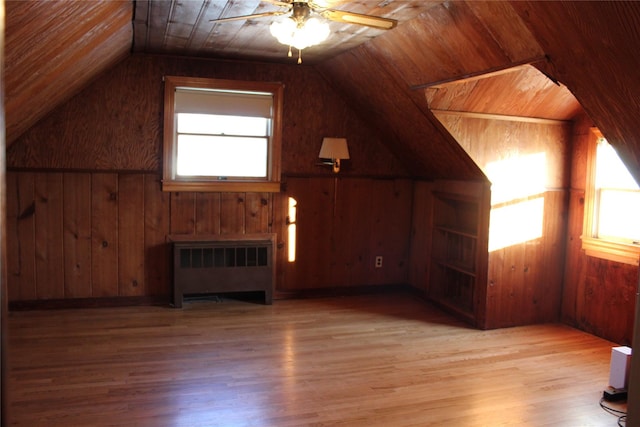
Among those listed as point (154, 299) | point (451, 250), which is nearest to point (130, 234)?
point (154, 299)


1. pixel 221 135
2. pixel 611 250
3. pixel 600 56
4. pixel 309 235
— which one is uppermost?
pixel 600 56

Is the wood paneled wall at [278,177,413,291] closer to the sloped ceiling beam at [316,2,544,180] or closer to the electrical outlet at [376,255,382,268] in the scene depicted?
the electrical outlet at [376,255,382,268]

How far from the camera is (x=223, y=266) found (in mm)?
5086

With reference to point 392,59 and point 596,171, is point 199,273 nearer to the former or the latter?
point 392,59

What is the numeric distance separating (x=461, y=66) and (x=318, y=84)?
6.76ft

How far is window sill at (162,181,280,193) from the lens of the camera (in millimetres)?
5043

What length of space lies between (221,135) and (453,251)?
268 cm

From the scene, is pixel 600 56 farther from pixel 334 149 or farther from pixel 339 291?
pixel 339 291

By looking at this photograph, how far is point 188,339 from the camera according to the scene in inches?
164

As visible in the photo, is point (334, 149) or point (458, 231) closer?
point (458, 231)

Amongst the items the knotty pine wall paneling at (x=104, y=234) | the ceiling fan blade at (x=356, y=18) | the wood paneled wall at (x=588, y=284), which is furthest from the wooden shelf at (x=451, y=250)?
the knotty pine wall paneling at (x=104, y=234)

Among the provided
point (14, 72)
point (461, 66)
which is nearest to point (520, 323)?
point (461, 66)

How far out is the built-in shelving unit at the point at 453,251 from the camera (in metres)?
A: 5.08

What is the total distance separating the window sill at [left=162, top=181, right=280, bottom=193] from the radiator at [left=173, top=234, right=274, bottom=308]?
477mm
